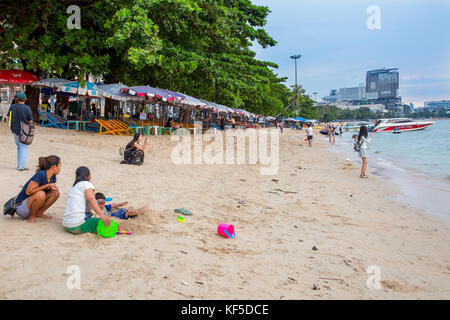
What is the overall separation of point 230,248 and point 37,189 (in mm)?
2554

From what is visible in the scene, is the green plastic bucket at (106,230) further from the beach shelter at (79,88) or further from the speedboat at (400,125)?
the speedboat at (400,125)

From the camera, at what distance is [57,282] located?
8.78 ft

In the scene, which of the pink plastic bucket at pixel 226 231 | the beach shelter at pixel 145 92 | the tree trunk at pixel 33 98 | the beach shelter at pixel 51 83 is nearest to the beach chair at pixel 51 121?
the tree trunk at pixel 33 98

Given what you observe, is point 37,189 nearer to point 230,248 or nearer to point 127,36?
point 230,248

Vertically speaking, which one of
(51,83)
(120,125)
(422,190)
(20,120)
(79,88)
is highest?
(51,83)

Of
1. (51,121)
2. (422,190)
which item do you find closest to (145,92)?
(51,121)

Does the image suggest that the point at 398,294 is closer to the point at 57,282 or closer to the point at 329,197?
the point at 57,282

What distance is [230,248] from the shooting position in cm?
396

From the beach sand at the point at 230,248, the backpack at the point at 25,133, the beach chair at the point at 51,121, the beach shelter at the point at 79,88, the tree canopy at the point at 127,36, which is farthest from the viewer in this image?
the beach chair at the point at 51,121

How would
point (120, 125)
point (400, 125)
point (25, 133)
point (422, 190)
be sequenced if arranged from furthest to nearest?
point (400, 125), point (120, 125), point (422, 190), point (25, 133)

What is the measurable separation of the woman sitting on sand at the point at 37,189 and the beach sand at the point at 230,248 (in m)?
0.17

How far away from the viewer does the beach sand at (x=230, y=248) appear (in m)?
2.84
